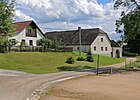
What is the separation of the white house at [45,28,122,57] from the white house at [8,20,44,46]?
12.4 metres

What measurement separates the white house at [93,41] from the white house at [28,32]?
12433mm

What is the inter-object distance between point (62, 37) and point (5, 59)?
42.4 metres

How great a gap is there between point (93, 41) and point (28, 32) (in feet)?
57.8

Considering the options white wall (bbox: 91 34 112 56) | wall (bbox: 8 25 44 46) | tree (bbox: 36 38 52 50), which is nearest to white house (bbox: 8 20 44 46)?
wall (bbox: 8 25 44 46)

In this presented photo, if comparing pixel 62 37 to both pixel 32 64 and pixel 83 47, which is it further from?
pixel 32 64

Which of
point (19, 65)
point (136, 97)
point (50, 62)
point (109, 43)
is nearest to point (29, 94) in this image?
point (136, 97)

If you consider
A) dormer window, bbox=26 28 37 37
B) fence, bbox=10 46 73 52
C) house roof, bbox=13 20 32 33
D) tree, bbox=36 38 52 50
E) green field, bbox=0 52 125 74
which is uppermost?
house roof, bbox=13 20 32 33

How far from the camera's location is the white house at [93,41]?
79000 mm

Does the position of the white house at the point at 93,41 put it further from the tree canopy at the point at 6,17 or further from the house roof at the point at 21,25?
the tree canopy at the point at 6,17

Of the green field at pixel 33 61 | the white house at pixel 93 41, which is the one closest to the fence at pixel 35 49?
the green field at pixel 33 61

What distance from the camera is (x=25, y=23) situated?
68750 millimetres

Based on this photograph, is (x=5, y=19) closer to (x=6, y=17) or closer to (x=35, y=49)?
(x=6, y=17)

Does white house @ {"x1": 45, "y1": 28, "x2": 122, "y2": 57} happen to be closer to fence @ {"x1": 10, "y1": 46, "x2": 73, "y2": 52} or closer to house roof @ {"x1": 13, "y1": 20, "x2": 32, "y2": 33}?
house roof @ {"x1": 13, "y1": 20, "x2": 32, "y2": 33}

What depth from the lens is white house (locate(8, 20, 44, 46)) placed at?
6675cm
